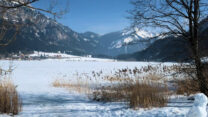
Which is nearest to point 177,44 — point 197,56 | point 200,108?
point 197,56

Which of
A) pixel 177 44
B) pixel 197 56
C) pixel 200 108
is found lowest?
pixel 200 108

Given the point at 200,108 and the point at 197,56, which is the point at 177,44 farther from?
the point at 200,108

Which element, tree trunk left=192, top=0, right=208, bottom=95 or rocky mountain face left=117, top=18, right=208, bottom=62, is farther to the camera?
rocky mountain face left=117, top=18, right=208, bottom=62

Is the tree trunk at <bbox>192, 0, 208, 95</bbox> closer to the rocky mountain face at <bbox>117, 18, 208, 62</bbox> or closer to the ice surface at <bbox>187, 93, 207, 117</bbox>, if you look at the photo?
the rocky mountain face at <bbox>117, 18, 208, 62</bbox>

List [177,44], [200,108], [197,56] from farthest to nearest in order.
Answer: [177,44]
[197,56]
[200,108]

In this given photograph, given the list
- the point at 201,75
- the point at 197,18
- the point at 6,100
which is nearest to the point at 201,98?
the point at 201,75

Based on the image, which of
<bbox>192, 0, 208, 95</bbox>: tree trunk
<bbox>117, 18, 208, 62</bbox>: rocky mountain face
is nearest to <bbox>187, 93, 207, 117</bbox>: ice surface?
<bbox>192, 0, 208, 95</bbox>: tree trunk

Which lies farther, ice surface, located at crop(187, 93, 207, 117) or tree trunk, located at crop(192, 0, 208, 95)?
tree trunk, located at crop(192, 0, 208, 95)

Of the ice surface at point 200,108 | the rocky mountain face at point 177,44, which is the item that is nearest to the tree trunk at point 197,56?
the rocky mountain face at point 177,44

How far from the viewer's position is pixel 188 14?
14.2ft

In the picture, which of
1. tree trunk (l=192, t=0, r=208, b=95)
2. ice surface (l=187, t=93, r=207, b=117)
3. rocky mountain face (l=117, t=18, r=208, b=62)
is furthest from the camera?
rocky mountain face (l=117, t=18, r=208, b=62)

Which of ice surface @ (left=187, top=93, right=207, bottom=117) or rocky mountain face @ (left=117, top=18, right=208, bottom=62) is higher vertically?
rocky mountain face @ (left=117, top=18, right=208, bottom=62)

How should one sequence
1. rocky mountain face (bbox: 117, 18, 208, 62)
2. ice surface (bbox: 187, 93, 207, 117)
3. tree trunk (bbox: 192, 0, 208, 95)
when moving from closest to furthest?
ice surface (bbox: 187, 93, 207, 117)
tree trunk (bbox: 192, 0, 208, 95)
rocky mountain face (bbox: 117, 18, 208, 62)

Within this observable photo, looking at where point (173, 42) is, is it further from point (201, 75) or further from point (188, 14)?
point (201, 75)
